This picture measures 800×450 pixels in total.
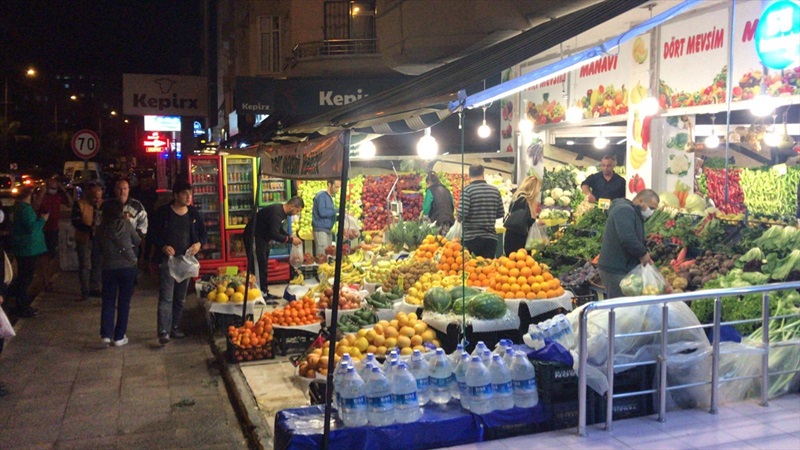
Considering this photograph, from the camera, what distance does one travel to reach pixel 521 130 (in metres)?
16.9

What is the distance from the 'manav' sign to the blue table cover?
22086 mm

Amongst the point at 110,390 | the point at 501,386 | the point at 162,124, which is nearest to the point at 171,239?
the point at 110,390

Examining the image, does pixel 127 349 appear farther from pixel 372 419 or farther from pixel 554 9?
pixel 554 9

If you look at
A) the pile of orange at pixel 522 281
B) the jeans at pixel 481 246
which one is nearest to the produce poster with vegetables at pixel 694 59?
the jeans at pixel 481 246

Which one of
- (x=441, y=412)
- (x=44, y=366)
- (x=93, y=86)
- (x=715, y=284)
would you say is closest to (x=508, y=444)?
(x=441, y=412)

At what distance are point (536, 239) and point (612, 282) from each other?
11.6 feet

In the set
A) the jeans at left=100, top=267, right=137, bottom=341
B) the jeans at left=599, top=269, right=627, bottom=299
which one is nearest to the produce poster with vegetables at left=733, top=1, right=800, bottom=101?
the jeans at left=599, top=269, right=627, bottom=299

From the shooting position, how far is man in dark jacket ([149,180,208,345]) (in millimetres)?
10945

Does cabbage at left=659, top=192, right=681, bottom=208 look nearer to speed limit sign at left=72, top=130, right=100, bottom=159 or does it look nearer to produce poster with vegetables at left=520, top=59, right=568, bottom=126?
produce poster with vegetables at left=520, top=59, right=568, bottom=126

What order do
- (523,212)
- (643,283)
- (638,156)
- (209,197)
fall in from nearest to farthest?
(643,283) < (523,212) < (638,156) < (209,197)

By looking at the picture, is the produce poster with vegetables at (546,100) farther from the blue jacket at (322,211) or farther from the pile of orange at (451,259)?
the pile of orange at (451,259)

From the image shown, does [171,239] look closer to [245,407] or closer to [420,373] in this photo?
[245,407]

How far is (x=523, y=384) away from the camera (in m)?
5.83

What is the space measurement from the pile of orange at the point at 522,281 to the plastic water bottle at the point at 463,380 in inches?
99.6
